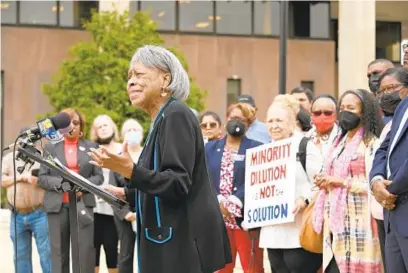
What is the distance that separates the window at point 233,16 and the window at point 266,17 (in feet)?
0.98

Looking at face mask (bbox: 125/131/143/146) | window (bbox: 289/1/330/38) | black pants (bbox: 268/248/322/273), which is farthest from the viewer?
window (bbox: 289/1/330/38)

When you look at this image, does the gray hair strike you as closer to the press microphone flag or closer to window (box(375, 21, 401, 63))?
the press microphone flag

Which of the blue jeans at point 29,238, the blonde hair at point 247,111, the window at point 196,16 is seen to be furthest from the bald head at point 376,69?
the window at point 196,16

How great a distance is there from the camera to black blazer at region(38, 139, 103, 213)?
34.9 feet

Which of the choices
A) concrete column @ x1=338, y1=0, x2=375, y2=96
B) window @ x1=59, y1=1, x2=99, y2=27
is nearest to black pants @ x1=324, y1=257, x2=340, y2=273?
concrete column @ x1=338, y1=0, x2=375, y2=96

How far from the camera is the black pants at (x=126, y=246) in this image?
36.8ft

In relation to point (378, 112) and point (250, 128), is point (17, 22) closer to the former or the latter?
point (250, 128)

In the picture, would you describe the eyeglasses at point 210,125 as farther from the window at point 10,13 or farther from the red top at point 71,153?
the window at point 10,13

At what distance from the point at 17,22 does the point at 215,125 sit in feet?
77.3

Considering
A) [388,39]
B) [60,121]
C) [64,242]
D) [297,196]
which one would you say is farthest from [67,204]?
[388,39]

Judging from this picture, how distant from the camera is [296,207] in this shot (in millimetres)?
8906

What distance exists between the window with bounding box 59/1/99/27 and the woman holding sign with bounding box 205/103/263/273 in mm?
24350

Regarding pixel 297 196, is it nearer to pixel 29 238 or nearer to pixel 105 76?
pixel 29 238

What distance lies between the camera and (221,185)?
998 cm
